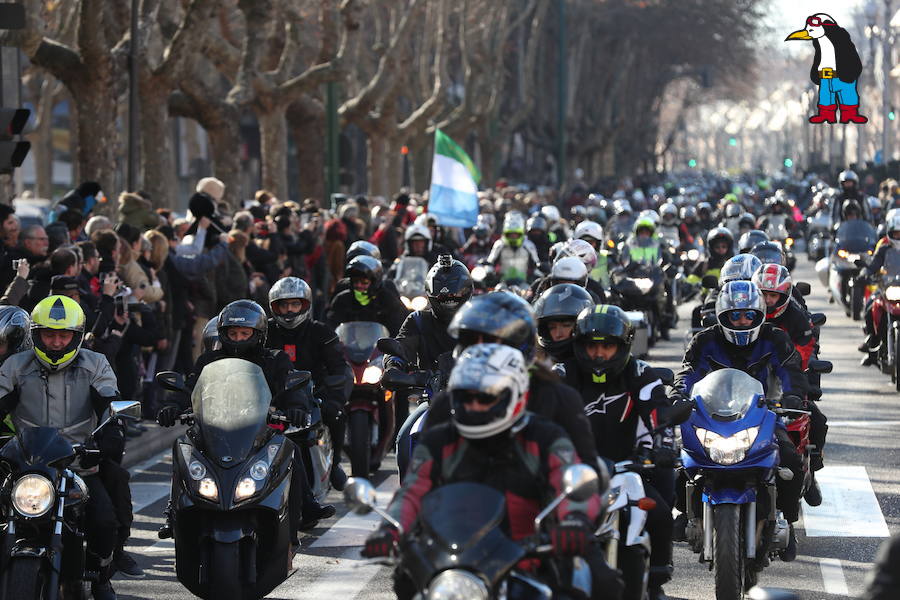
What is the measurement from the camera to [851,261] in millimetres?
23234

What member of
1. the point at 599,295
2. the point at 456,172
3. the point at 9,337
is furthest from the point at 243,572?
the point at 456,172

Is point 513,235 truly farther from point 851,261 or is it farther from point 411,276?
point 851,261

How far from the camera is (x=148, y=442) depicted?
14734 millimetres

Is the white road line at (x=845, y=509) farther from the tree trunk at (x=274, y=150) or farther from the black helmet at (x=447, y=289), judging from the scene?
the tree trunk at (x=274, y=150)

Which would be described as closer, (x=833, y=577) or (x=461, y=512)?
(x=461, y=512)

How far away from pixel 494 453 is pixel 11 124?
7.99 meters

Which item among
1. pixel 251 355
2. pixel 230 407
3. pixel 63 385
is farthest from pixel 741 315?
pixel 63 385

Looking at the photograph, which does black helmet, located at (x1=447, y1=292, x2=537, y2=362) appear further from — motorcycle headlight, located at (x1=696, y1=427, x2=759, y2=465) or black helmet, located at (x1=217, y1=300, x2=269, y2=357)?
black helmet, located at (x1=217, y1=300, x2=269, y2=357)

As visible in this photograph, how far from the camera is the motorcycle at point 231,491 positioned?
848 centimetres

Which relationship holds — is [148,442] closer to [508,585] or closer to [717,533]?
[717,533]

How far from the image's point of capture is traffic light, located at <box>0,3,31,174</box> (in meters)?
13.2

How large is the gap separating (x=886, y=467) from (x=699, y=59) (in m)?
64.5

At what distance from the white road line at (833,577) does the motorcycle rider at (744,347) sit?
90 cm

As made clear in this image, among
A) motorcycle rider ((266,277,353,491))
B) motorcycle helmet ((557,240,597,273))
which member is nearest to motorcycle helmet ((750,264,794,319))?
motorcycle rider ((266,277,353,491))
